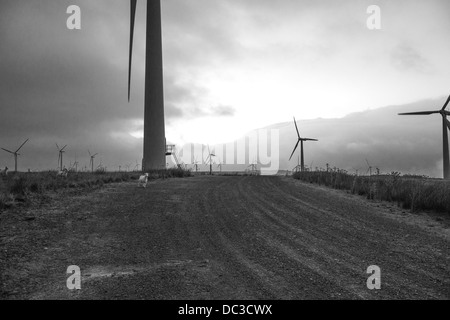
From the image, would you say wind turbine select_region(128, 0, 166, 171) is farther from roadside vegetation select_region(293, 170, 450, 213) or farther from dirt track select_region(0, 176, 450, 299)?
dirt track select_region(0, 176, 450, 299)

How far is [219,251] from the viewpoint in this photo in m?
7.25

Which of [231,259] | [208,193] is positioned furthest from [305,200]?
[231,259]

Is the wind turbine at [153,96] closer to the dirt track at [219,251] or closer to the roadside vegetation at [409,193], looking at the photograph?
the roadside vegetation at [409,193]

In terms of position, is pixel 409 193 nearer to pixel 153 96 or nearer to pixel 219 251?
pixel 219 251

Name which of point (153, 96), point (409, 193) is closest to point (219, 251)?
point (409, 193)

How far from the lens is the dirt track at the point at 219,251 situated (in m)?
5.33

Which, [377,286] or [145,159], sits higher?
[145,159]

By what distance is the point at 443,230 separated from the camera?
31.5 feet

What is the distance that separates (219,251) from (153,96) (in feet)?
91.9

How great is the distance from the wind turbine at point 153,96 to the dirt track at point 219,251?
2078cm
